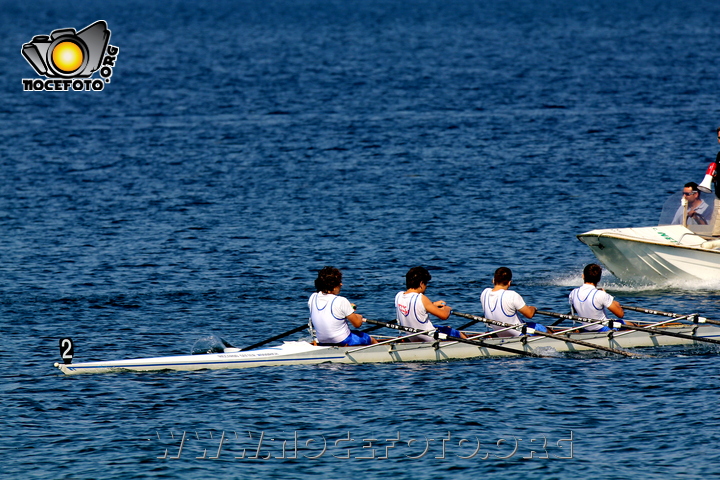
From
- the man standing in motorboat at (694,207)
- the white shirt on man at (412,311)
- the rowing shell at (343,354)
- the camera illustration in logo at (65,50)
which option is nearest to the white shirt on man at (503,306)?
the rowing shell at (343,354)

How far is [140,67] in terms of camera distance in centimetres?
8569

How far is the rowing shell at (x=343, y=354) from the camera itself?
68.5 feet

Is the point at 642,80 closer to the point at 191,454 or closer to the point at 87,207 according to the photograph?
the point at 87,207

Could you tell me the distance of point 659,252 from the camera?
87.6 feet

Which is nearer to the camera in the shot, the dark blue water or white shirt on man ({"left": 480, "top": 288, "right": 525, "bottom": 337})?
the dark blue water

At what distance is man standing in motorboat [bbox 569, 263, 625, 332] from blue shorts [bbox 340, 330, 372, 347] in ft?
14.4

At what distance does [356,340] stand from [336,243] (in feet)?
40.6

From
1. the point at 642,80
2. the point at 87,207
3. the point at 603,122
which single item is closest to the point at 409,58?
the point at 642,80

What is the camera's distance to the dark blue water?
1759cm

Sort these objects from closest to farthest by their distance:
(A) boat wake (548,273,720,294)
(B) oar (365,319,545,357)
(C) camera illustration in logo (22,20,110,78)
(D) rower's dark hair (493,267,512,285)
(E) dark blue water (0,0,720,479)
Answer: (E) dark blue water (0,0,720,479), (B) oar (365,319,545,357), (D) rower's dark hair (493,267,512,285), (A) boat wake (548,273,720,294), (C) camera illustration in logo (22,20,110,78)

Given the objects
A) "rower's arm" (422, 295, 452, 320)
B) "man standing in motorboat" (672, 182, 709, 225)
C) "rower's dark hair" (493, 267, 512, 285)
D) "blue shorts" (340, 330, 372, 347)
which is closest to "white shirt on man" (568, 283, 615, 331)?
"rower's dark hair" (493, 267, 512, 285)

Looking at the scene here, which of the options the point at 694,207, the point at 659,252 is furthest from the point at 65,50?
the point at 694,207

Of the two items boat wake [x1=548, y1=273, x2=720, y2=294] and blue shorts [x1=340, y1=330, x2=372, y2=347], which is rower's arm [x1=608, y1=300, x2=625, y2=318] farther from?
boat wake [x1=548, y1=273, x2=720, y2=294]

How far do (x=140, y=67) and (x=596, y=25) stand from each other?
55499 millimetres
